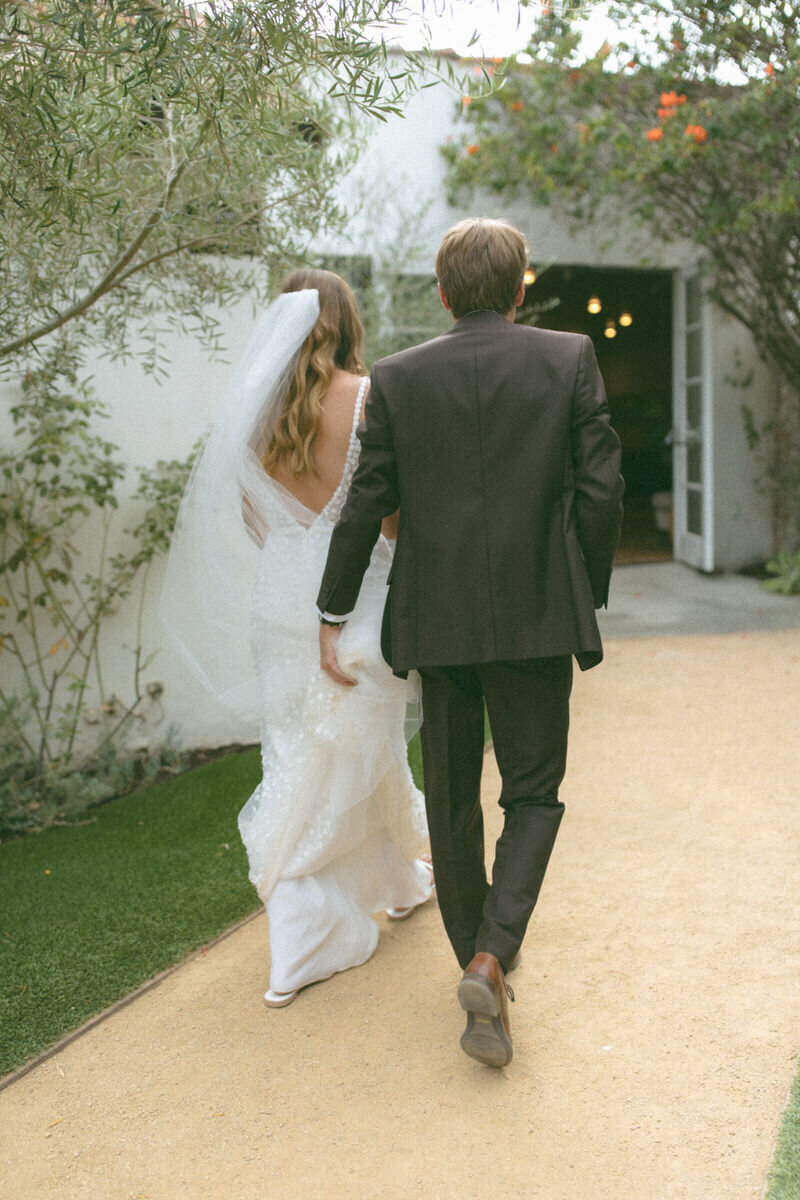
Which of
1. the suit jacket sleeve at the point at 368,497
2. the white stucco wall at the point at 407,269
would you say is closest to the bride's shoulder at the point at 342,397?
the suit jacket sleeve at the point at 368,497

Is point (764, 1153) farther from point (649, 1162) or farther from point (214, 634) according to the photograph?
point (214, 634)

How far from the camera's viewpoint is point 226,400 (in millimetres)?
2664

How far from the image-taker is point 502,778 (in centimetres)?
240

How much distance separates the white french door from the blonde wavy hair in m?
6.68

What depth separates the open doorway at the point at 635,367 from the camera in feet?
40.7

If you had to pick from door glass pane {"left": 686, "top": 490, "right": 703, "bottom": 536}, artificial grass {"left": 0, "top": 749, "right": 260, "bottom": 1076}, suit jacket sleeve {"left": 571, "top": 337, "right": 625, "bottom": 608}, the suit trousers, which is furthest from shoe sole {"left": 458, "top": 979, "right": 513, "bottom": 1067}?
door glass pane {"left": 686, "top": 490, "right": 703, "bottom": 536}

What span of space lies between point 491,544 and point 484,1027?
3.52 feet

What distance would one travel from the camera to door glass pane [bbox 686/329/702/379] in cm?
895

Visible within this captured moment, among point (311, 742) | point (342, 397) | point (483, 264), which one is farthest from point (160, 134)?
point (311, 742)

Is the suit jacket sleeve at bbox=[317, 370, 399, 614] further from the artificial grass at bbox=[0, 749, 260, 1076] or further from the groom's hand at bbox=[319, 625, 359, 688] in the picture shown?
the artificial grass at bbox=[0, 749, 260, 1076]

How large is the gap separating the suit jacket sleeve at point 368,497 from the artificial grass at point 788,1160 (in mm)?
1492

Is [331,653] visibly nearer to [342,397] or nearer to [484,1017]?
[342,397]

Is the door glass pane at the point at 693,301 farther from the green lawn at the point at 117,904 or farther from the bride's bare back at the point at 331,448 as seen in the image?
the bride's bare back at the point at 331,448

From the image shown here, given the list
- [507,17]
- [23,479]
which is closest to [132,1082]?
[507,17]
